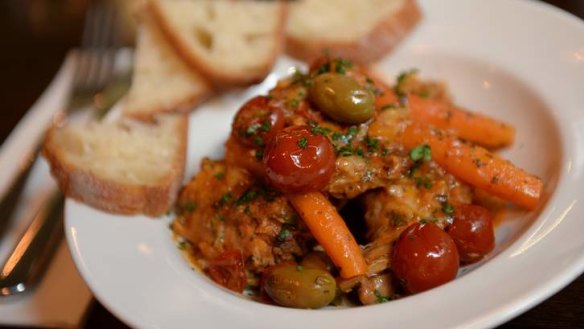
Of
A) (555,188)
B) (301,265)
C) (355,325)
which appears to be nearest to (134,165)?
(301,265)

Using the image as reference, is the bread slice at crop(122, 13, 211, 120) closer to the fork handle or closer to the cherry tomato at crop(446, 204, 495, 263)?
the fork handle

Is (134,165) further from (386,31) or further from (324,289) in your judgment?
(386,31)

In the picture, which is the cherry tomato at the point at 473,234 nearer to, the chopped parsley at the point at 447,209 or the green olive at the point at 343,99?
the chopped parsley at the point at 447,209

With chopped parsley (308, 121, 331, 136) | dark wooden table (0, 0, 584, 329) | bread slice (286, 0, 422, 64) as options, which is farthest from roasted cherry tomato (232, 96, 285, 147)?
dark wooden table (0, 0, 584, 329)

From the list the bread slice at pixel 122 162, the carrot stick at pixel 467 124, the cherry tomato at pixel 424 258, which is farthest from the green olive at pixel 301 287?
the carrot stick at pixel 467 124

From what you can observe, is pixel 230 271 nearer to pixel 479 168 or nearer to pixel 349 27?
pixel 479 168
